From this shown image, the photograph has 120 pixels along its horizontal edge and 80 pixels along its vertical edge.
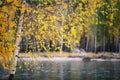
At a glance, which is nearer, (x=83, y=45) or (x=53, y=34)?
(x=53, y=34)

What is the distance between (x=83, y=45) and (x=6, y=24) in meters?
68.5

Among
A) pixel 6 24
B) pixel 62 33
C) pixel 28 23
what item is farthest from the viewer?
pixel 28 23

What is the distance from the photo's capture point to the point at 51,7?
14727 millimetres

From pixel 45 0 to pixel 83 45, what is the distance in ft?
215

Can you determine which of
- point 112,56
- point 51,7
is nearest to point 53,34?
point 51,7

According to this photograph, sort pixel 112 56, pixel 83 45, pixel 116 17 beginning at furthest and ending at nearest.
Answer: pixel 83 45 < pixel 116 17 < pixel 112 56

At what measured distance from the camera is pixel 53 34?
1445 cm

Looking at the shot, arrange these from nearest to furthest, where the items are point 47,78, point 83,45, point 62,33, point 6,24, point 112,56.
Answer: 1. point 6,24
2. point 62,33
3. point 47,78
4. point 112,56
5. point 83,45

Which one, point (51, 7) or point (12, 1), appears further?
point (51, 7)

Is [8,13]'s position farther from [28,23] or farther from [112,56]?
[112,56]

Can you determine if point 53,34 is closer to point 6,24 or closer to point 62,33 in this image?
point 62,33

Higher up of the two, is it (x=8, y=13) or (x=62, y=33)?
(x=8, y=13)

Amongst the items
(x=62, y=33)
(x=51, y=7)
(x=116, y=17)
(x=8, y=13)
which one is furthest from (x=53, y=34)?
(x=116, y=17)

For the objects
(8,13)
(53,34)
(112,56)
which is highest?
(8,13)
